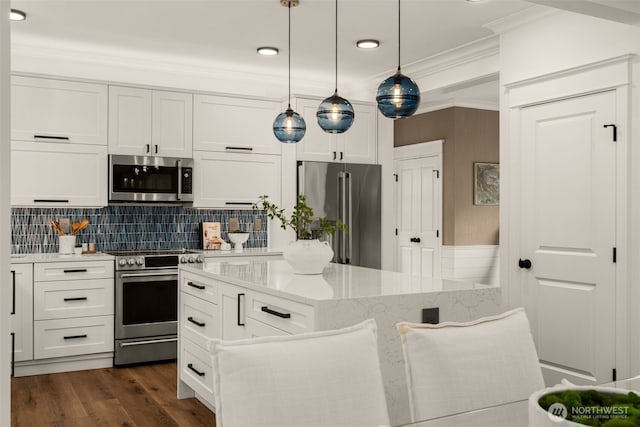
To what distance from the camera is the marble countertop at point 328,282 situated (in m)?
2.60

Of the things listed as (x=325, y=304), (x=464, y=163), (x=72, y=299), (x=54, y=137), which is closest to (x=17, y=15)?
(x=54, y=137)

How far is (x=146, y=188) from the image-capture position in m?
5.18

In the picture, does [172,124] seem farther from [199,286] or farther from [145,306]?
[199,286]

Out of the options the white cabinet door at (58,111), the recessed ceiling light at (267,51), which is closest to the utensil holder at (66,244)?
the white cabinet door at (58,111)

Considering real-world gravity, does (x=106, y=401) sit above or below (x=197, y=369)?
below

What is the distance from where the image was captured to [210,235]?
5.75 m

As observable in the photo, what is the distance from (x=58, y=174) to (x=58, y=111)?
51 cm

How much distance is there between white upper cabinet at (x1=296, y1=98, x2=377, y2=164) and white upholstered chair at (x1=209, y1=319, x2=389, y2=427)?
13.7 ft

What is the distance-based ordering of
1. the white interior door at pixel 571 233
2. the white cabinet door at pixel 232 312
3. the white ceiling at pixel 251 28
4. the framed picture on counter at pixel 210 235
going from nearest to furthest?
the white cabinet door at pixel 232 312 < the white interior door at pixel 571 233 < the white ceiling at pixel 251 28 < the framed picture on counter at pixel 210 235

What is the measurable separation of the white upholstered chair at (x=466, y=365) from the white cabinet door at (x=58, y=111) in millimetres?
4100

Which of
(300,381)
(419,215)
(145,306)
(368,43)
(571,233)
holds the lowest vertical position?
(145,306)

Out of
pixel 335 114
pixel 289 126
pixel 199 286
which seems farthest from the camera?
pixel 289 126

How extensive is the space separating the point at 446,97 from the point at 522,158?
2797 mm

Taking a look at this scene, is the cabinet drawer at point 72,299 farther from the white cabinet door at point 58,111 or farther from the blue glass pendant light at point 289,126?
the blue glass pendant light at point 289,126
